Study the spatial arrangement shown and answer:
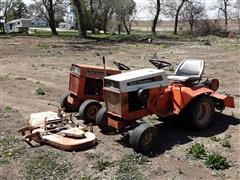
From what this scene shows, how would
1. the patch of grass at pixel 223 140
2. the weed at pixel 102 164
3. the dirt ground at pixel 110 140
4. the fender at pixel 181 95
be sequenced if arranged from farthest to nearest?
the fender at pixel 181 95 < the patch of grass at pixel 223 140 < the weed at pixel 102 164 < the dirt ground at pixel 110 140

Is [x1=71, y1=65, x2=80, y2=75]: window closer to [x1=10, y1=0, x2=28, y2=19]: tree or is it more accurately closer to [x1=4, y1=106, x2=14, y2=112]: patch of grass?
[x1=4, y1=106, x2=14, y2=112]: patch of grass

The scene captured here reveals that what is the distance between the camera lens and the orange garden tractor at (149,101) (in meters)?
7.43

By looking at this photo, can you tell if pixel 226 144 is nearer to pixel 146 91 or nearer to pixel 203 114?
pixel 203 114

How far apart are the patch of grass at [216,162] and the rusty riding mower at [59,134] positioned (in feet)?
6.45

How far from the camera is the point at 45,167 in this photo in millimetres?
6746

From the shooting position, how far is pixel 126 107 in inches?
298

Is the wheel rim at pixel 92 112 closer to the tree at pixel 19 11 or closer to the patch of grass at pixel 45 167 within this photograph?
the patch of grass at pixel 45 167

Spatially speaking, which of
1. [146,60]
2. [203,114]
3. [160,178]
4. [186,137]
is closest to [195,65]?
[203,114]

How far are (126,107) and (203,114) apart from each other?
5.80 ft

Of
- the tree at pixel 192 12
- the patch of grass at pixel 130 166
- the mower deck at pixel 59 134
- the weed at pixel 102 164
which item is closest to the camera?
the patch of grass at pixel 130 166

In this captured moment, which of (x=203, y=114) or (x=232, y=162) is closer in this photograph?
(x=232, y=162)

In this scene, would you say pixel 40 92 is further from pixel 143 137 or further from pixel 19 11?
pixel 19 11

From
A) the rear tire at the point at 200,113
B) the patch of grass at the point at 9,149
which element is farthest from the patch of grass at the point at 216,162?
the patch of grass at the point at 9,149

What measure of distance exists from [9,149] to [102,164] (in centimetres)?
179
